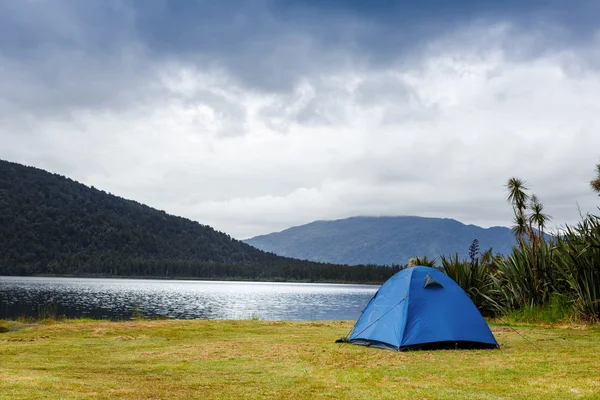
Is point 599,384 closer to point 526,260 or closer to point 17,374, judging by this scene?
point 17,374

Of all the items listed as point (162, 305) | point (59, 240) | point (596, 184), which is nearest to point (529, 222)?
point (596, 184)

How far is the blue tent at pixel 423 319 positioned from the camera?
14.9m

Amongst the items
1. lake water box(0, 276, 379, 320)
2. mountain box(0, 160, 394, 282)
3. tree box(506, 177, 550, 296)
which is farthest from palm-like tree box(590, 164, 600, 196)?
mountain box(0, 160, 394, 282)

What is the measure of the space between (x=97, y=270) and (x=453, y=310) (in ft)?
589

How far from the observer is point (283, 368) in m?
12.0

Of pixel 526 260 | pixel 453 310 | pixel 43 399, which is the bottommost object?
pixel 43 399

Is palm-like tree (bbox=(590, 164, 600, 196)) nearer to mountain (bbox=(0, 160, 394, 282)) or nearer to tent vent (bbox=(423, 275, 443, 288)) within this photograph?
tent vent (bbox=(423, 275, 443, 288))

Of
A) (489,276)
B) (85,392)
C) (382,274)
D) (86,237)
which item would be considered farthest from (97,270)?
(85,392)

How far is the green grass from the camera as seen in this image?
30.8 feet

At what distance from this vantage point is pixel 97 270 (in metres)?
180

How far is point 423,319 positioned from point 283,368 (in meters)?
4.87

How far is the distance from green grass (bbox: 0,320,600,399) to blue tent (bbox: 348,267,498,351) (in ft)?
1.91

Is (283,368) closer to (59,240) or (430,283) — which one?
(430,283)

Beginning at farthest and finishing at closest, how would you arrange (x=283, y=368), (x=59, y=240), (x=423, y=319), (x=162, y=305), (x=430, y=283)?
(x=59, y=240), (x=162, y=305), (x=430, y=283), (x=423, y=319), (x=283, y=368)
